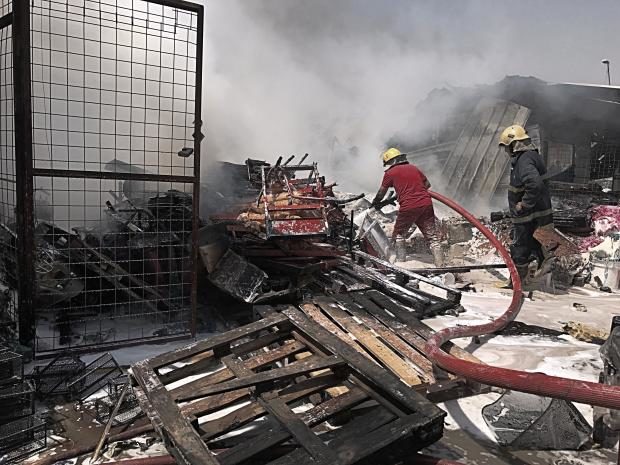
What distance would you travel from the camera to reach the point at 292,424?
2367 mm

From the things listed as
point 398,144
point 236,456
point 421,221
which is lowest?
point 236,456

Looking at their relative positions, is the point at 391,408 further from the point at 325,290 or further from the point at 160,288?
the point at 160,288

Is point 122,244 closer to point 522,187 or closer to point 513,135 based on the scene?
point 522,187

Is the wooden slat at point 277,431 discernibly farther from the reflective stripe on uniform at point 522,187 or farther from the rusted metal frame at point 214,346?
the reflective stripe on uniform at point 522,187

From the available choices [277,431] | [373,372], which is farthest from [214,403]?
[373,372]

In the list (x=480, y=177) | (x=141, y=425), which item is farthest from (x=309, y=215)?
(x=480, y=177)

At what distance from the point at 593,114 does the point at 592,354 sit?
8683 millimetres

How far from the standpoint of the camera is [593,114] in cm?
1077

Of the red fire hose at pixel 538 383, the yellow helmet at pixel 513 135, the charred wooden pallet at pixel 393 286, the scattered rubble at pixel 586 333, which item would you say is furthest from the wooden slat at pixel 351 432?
the yellow helmet at pixel 513 135

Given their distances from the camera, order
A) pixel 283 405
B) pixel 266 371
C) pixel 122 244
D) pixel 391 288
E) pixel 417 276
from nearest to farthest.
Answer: pixel 283 405
pixel 266 371
pixel 122 244
pixel 391 288
pixel 417 276

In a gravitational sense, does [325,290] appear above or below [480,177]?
below

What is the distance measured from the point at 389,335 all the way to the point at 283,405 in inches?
62.4

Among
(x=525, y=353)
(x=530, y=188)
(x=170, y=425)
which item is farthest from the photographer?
(x=530, y=188)

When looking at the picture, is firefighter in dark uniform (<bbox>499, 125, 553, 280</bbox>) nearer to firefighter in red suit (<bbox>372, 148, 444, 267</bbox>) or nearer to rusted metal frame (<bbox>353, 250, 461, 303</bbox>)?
firefighter in red suit (<bbox>372, 148, 444, 267</bbox>)
